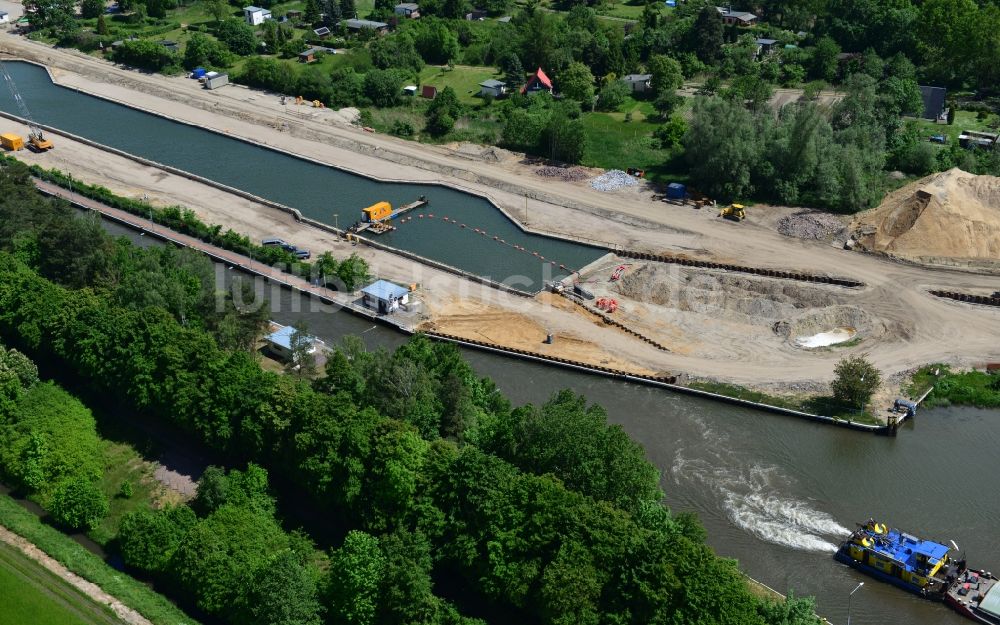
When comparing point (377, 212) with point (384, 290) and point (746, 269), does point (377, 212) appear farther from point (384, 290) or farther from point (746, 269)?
point (746, 269)

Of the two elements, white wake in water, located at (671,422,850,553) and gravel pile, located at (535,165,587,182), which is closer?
white wake in water, located at (671,422,850,553)

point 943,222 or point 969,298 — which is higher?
point 943,222

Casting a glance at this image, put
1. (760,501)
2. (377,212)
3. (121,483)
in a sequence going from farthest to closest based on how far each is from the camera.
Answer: (377,212), (121,483), (760,501)

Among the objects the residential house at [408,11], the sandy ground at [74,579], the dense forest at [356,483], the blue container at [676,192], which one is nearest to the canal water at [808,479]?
the dense forest at [356,483]

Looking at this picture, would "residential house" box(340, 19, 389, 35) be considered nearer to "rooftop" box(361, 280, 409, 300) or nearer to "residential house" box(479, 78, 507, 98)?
"residential house" box(479, 78, 507, 98)

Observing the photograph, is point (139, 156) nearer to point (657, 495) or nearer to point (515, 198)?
point (515, 198)

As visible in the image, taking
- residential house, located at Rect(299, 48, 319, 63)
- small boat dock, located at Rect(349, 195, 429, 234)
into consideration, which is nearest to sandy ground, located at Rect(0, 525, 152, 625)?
small boat dock, located at Rect(349, 195, 429, 234)

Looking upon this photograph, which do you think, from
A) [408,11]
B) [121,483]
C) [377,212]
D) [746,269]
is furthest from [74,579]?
[408,11]
